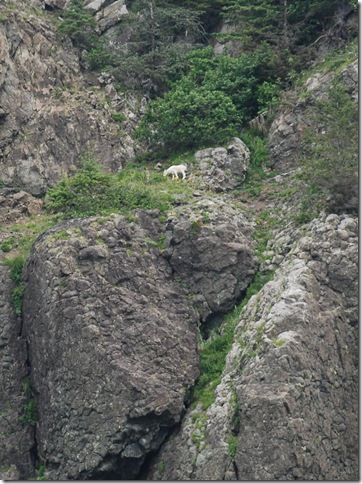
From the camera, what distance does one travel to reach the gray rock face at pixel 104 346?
20922 mm

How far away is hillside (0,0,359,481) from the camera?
20141 mm

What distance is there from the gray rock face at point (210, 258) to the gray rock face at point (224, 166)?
136 inches

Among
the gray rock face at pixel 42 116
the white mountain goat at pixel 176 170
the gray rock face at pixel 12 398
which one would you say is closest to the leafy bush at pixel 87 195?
the white mountain goat at pixel 176 170

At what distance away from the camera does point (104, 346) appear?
21.8 meters

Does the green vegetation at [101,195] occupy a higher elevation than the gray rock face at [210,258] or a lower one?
higher

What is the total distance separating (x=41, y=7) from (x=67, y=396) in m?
21.6

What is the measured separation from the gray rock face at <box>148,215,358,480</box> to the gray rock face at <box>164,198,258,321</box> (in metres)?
1.55

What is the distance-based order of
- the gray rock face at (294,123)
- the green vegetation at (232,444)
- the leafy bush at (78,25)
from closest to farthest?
the green vegetation at (232,444), the gray rock face at (294,123), the leafy bush at (78,25)

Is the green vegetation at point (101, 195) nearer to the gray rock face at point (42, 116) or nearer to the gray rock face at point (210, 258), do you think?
the gray rock face at point (210, 258)

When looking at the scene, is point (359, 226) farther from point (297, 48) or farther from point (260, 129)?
point (297, 48)

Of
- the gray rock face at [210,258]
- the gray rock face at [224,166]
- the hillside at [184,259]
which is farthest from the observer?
the gray rock face at [224,166]

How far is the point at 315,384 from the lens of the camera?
787 inches

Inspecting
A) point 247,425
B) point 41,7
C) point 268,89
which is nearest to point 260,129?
point 268,89

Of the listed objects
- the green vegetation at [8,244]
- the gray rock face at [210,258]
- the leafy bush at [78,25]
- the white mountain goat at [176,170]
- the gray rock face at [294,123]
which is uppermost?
the leafy bush at [78,25]
